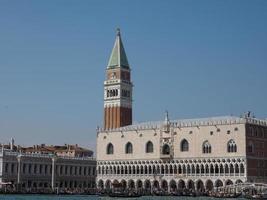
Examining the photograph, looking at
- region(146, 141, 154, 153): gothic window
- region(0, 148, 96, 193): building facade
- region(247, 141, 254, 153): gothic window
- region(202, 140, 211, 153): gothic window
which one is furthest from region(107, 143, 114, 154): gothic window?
region(247, 141, 254, 153): gothic window

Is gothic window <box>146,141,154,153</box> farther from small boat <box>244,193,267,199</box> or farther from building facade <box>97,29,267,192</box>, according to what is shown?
small boat <box>244,193,267,199</box>

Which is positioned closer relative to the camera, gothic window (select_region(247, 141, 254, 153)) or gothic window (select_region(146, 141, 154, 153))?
gothic window (select_region(247, 141, 254, 153))

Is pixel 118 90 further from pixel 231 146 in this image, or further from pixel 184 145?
pixel 231 146

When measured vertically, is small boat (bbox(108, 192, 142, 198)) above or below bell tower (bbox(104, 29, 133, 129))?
below

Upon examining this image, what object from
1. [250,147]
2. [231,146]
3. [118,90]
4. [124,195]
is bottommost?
[124,195]

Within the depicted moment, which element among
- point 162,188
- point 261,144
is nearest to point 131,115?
point 162,188

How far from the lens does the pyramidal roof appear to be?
11318 cm

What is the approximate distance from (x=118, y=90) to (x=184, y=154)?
2375 centimetres

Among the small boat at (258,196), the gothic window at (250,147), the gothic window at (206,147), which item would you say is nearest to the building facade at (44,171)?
the gothic window at (206,147)


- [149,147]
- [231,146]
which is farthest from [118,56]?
[231,146]

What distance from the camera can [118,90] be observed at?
112062 mm

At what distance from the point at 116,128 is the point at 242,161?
1107 inches

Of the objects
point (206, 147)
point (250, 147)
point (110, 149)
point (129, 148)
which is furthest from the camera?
point (110, 149)

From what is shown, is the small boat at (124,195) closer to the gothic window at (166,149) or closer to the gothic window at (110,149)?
the gothic window at (166,149)
